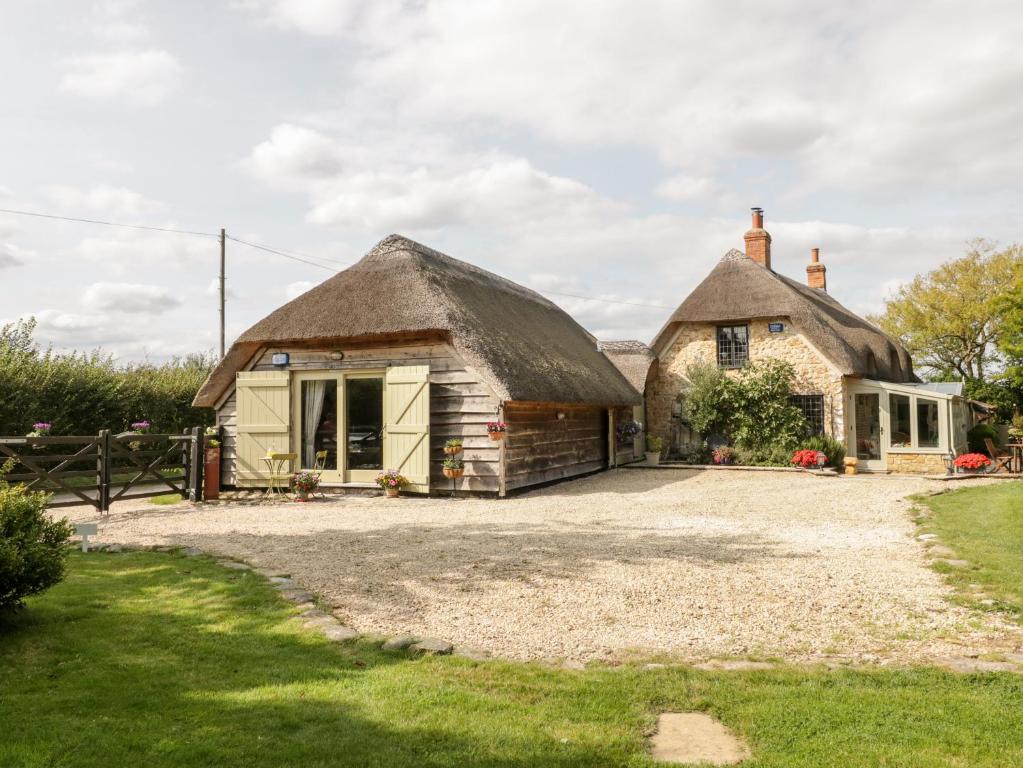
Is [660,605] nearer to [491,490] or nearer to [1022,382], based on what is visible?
[491,490]

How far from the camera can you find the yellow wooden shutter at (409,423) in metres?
12.5

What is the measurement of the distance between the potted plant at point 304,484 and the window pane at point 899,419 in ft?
47.4

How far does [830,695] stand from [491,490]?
29.1 feet

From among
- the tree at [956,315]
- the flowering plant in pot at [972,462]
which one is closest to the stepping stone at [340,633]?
the flowering plant in pot at [972,462]

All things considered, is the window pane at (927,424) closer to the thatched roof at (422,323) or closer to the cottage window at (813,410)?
the cottage window at (813,410)

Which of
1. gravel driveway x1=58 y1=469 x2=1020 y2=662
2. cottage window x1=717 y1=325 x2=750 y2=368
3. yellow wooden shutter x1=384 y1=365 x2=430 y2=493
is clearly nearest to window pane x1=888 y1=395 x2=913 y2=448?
cottage window x1=717 y1=325 x2=750 y2=368

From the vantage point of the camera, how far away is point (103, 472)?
35.1 feet

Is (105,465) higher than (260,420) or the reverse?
the reverse

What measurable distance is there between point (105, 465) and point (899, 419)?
18.0 meters

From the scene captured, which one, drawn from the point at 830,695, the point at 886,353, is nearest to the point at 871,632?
the point at 830,695

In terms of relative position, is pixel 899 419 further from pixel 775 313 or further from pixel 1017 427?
pixel 1017 427

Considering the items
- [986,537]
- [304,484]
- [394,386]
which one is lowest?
[986,537]

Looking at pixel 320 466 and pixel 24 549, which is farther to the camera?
pixel 320 466

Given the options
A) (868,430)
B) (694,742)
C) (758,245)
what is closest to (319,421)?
(694,742)
